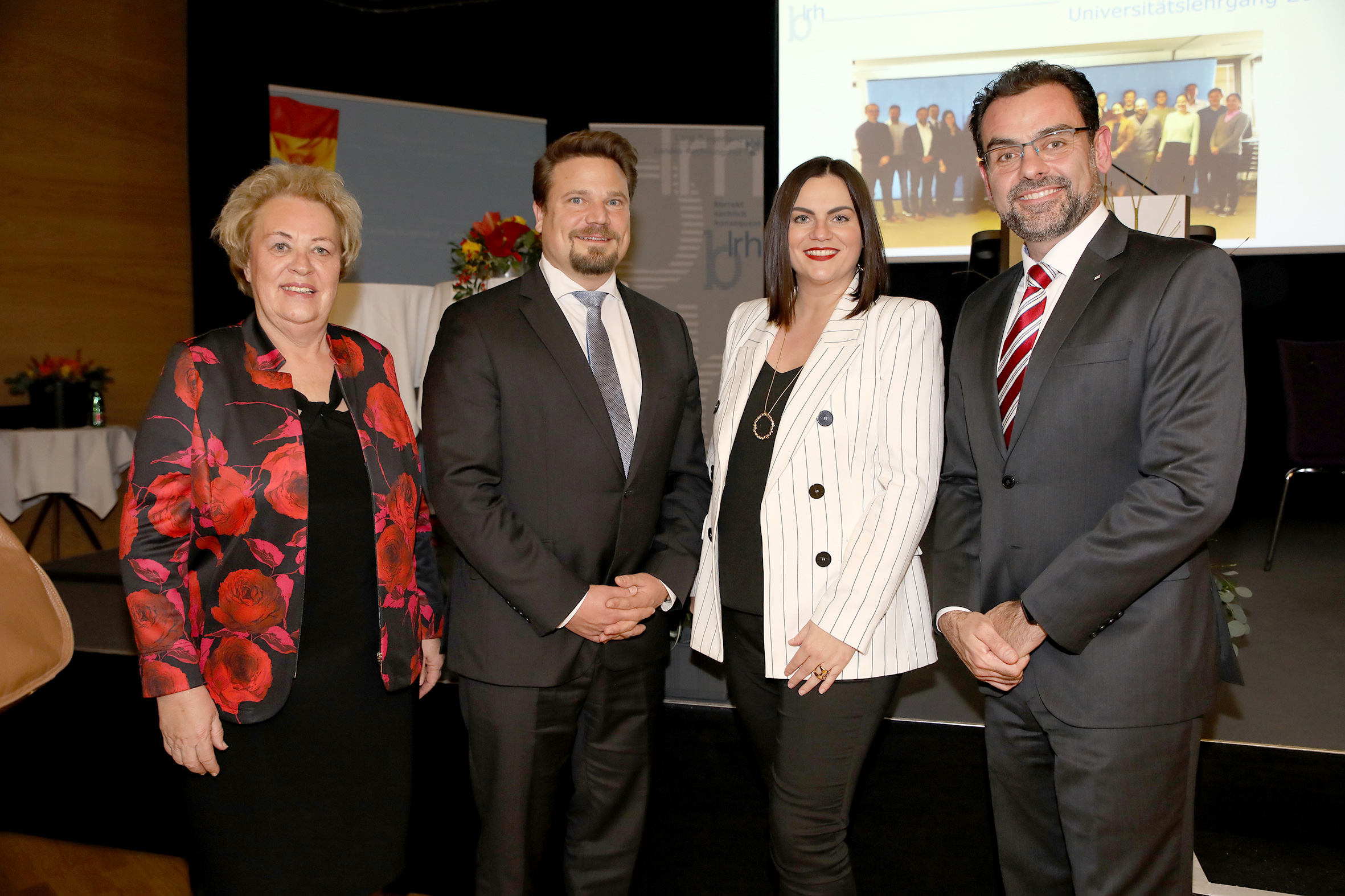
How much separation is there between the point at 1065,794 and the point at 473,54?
7224mm

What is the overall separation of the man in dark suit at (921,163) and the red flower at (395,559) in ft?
14.7

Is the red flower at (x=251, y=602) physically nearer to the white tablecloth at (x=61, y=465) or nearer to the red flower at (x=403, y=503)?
the red flower at (x=403, y=503)

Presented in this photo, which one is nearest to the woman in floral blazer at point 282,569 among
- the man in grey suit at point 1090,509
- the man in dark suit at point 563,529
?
the man in dark suit at point 563,529

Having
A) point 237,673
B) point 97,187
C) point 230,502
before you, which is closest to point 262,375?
point 230,502

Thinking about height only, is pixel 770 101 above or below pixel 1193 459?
above

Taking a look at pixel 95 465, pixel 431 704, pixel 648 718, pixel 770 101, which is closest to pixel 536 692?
pixel 648 718

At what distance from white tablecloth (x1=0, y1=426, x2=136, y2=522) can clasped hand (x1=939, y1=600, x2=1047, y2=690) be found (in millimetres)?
5145

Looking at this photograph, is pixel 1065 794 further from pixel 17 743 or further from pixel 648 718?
pixel 17 743

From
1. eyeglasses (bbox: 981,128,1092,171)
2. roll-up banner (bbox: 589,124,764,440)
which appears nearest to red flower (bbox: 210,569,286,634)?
eyeglasses (bbox: 981,128,1092,171)

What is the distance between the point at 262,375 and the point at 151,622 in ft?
1.72

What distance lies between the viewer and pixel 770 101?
269 inches

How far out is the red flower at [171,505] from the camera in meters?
1.66

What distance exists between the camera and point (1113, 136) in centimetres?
514

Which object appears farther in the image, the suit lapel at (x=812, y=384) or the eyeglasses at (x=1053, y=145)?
the suit lapel at (x=812, y=384)
